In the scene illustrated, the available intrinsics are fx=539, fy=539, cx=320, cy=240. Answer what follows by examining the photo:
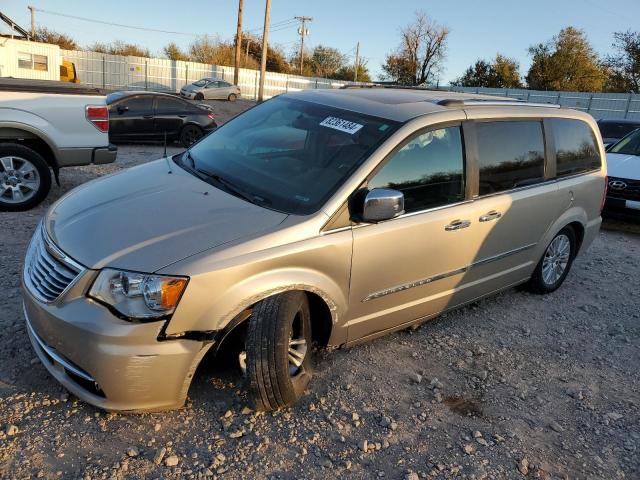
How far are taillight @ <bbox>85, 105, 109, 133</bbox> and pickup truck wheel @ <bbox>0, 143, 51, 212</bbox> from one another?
0.74 m

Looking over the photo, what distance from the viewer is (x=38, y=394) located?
291 centimetres

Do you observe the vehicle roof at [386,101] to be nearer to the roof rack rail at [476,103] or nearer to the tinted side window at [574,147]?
the roof rack rail at [476,103]

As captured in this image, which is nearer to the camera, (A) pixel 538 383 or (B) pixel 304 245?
(B) pixel 304 245

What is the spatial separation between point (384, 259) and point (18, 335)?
236cm

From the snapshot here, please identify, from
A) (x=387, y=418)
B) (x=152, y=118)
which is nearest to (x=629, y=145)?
(x=387, y=418)

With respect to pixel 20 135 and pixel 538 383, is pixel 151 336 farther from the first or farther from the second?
pixel 20 135

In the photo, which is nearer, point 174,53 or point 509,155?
point 509,155

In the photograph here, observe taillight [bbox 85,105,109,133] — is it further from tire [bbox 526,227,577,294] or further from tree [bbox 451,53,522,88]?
tree [bbox 451,53,522,88]

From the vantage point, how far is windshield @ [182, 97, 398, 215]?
3184mm

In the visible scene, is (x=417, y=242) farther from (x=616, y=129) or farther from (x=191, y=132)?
(x=616, y=129)

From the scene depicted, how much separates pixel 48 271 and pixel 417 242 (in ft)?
6.98

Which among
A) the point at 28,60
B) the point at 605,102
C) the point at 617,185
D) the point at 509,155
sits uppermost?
the point at 605,102

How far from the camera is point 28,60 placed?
2014 centimetres

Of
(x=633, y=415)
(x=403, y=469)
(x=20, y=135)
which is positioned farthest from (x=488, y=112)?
(x=20, y=135)
